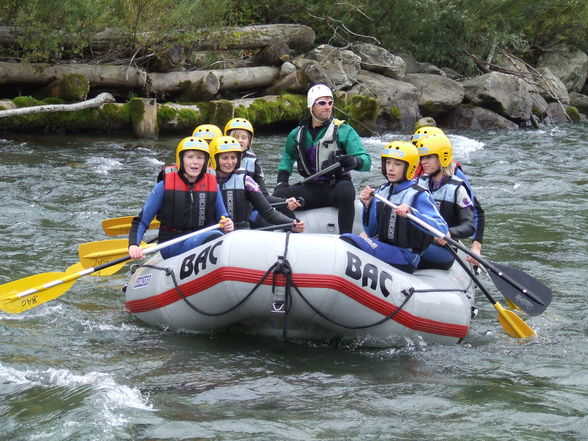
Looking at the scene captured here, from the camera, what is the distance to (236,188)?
6621 millimetres

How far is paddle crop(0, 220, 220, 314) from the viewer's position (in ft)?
19.0

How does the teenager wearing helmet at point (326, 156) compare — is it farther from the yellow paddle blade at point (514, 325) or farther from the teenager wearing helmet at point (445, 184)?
the yellow paddle blade at point (514, 325)

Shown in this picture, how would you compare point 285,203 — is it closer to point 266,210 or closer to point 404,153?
point 266,210

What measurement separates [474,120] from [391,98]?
2.46 metres

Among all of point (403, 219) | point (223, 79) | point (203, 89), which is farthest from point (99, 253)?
point (223, 79)

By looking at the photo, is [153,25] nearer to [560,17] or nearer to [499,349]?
[499,349]

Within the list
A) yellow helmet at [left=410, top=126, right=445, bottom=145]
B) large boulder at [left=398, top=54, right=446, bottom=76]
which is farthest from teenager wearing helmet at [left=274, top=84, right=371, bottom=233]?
large boulder at [left=398, top=54, right=446, bottom=76]

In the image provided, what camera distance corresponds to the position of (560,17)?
24.2 meters

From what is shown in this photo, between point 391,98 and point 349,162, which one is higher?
point 391,98

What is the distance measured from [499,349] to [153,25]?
10558 mm

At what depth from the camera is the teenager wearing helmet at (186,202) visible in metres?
6.06

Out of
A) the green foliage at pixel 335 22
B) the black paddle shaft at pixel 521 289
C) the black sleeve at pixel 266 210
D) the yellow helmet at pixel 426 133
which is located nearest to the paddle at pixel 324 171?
the yellow helmet at pixel 426 133

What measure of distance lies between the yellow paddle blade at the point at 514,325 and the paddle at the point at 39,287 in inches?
84.9

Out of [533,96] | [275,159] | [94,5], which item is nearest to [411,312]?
[275,159]
